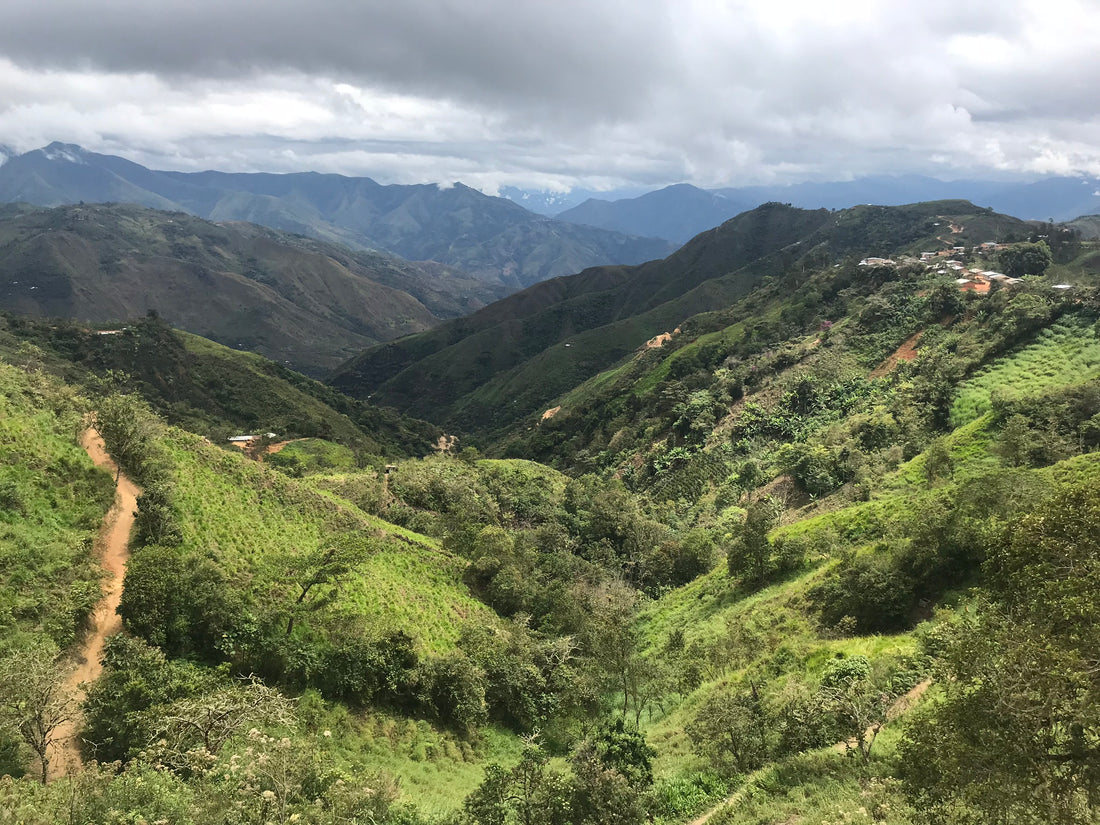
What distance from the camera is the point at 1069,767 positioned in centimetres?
833

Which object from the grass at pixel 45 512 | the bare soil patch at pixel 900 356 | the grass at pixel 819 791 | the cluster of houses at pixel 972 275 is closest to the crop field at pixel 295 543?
the grass at pixel 45 512

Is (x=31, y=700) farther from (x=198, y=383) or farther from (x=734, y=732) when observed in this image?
(x=198, y=383)

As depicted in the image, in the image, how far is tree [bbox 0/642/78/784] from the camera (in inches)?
564

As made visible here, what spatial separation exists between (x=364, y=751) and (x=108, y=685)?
915 centimetres

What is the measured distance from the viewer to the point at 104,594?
2209cm

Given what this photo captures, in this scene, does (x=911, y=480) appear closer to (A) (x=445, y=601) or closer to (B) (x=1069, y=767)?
(A) (x=445, y=601)

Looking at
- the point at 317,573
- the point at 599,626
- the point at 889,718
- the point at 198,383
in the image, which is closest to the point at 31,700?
the point at 317,573

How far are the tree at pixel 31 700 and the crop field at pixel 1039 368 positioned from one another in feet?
→ 196

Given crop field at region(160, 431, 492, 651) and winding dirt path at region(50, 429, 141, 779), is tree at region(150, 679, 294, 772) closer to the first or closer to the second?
winding dirt path at region(50, 429, 141, 779)

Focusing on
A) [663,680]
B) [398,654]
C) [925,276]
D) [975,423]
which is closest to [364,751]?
[398,654]

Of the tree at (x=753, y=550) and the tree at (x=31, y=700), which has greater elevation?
the tree at (x=31, y=700)

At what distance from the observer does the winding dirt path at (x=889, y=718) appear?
16.7 meters

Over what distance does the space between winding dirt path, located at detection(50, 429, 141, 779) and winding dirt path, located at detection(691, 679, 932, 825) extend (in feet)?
58.4

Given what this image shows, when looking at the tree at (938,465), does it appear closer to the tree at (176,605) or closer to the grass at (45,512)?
the tree at (176,605)
